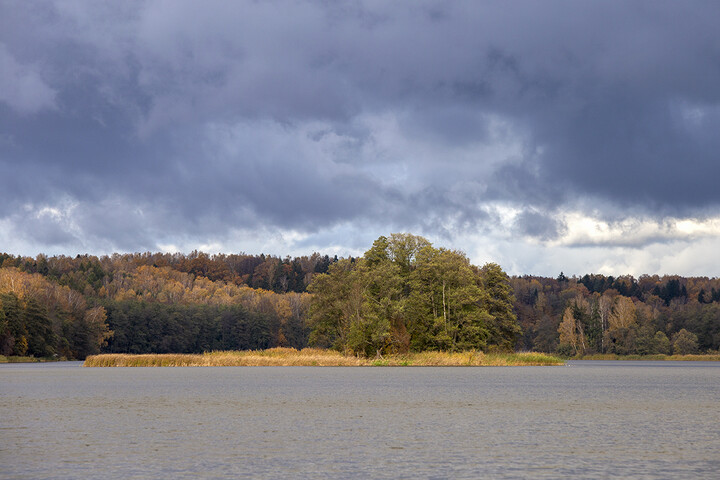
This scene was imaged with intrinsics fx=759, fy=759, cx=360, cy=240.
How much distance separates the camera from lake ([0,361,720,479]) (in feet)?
60.6

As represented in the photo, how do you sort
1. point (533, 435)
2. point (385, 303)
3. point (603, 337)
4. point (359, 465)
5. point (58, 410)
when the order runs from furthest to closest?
point (603, 337) < point (385, 303) < point (58, 410) < point (533, 435) < point (359, 465)

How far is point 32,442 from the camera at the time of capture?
2352cm

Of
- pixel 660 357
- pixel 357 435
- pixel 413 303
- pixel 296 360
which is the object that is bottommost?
pixel 660 357

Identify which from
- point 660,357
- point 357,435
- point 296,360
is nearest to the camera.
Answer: point 357,435

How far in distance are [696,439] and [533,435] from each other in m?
5.14

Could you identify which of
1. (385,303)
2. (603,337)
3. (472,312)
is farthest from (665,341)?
(385,303)

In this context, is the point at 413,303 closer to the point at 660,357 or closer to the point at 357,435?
the point at 357,435

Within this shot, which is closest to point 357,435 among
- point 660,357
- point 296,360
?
point 296,360

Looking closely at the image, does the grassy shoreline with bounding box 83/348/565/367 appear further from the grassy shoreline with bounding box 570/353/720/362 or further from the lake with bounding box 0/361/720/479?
the grassy shoreline with bounding box 570/353/720/362

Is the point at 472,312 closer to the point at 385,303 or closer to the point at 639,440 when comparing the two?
the point at 385,303

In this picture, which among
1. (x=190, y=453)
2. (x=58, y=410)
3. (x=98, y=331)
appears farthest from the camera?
(x=98, y=331)

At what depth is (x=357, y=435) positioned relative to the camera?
2569 centimetres

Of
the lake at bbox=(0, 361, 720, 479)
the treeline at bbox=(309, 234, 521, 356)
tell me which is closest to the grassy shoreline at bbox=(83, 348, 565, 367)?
the treeline at bbox=(309, 234, 521, 356)

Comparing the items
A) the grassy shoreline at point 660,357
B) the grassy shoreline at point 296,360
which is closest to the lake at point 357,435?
the grassy shoreline at point 296,360
